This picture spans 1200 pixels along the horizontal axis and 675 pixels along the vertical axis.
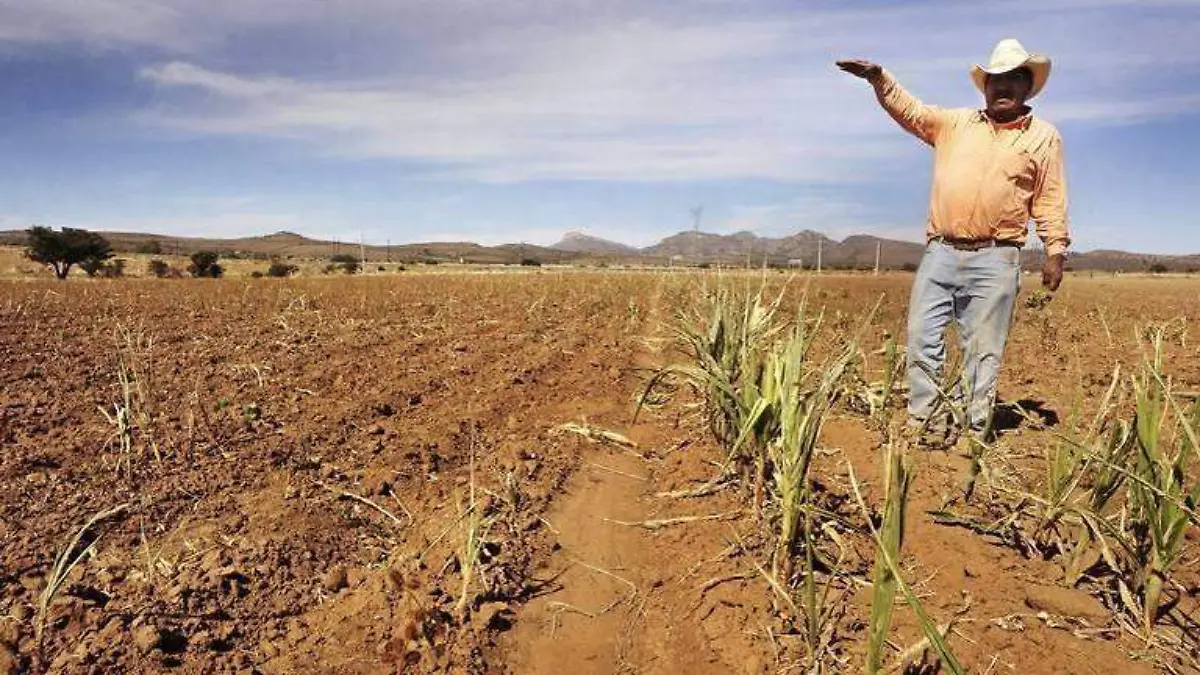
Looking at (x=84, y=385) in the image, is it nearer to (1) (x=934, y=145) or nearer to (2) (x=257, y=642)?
(2) (x=257, y=642)

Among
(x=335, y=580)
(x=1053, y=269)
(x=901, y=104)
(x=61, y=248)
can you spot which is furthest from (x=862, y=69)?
(x=61, y=248)

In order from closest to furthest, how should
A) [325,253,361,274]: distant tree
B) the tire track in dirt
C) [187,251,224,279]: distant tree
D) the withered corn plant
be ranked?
the tire track in dirt → the withered corn plant → [187,251,224,279]: distant tree → [325,253,361,274]: distant tree

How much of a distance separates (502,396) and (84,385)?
2725 millimetres

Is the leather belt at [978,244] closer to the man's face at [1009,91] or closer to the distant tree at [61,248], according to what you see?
the man's face at [1009,91]

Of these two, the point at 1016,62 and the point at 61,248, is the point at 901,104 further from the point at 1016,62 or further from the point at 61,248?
the point at 61,248

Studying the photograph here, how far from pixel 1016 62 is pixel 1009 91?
16cm

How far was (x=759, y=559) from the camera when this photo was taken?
94.6 inches

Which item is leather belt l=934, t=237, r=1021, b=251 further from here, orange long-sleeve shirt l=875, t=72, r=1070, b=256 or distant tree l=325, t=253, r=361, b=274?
distant tree l=325, t=253, r=361, b=274

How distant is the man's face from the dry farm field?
1262mm

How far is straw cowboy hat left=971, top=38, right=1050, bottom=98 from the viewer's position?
10.8 ft

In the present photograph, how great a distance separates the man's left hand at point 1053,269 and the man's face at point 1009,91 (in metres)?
0.72

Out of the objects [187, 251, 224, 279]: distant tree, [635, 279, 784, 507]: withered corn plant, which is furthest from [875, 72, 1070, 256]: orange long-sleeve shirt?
[187, 251, 224, 279]: distant tree

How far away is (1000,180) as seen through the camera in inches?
135

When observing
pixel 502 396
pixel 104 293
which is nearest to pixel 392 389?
pixel 502 396
